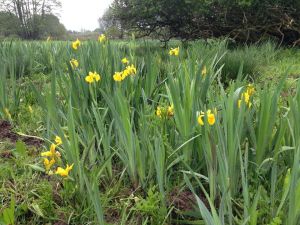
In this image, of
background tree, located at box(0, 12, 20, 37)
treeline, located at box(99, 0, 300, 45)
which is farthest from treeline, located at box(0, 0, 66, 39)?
treeline, located at box(99, 0, 300, 45)

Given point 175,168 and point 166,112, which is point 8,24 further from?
point 175,168

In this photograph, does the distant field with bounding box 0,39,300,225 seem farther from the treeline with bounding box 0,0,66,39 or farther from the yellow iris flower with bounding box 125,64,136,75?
the treeline with bounding box 0,0,66,39

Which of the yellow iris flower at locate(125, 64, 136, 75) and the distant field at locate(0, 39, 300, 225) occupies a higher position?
the yellow iris flower at locate(125, 64, 136, 75)

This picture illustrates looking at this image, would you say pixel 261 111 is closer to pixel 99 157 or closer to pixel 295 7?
pixel 99 157

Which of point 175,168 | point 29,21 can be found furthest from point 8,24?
point 175,168

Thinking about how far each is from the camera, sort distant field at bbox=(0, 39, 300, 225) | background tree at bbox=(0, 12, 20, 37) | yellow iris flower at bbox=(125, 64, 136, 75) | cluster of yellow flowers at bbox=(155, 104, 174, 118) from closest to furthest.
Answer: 1. distant field at bbox=(0, 39, 300, 225)
2. cluster of yellow flowers at bbox=(155, 104, 174, 118)
3. yellow iris flower at bbox=(125, 64, 136, 75)
4. background tree at bbox=(0, 12, 20, 37)

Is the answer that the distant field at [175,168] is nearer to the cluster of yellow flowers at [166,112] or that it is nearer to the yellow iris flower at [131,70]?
the cluster of yellow flowers at [166,112]

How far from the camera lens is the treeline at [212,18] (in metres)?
6.52

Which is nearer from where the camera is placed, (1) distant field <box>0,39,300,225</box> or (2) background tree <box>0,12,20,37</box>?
(1) distant field <box>0,39,300,225</box>

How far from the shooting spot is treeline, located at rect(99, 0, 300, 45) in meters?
6.52

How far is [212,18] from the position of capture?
7504mm

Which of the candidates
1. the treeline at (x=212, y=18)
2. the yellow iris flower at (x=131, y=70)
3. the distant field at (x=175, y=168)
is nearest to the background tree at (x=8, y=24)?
the treeline at (x=212, y=18)

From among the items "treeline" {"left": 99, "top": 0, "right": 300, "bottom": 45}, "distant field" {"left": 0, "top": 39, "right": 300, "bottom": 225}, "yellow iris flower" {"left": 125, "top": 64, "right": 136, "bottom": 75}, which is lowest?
"distant field" {"left": 0, "top": 39, "right": 300, "bottom": 225}

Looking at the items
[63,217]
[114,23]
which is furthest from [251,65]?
[114,23]
